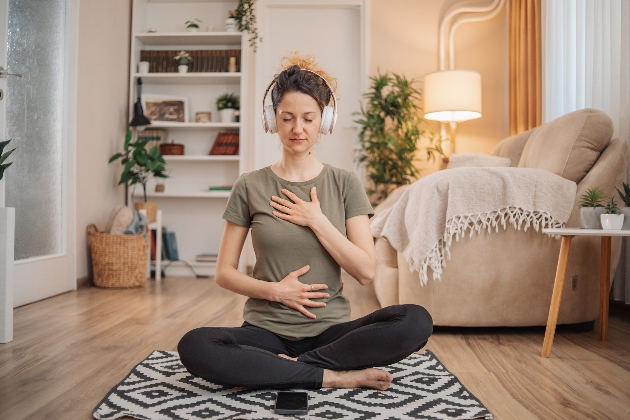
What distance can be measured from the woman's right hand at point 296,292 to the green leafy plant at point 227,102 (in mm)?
3138

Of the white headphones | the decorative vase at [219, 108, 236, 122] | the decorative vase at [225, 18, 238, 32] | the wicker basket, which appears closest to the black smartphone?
the white headphones

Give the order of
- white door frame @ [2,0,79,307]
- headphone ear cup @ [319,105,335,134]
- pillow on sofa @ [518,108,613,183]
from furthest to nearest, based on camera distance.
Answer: white door frame @ [2,0,79,307] → pillow on sofa @ [518,108,613,183] → headphone ear cup @ [319,105,335,134]

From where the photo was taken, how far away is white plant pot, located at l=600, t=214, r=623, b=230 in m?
1.85

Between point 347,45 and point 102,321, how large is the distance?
312cm

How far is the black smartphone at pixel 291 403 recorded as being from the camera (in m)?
1.22

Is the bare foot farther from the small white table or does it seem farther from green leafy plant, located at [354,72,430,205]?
green leafy plant, located at [354,72,430,205]

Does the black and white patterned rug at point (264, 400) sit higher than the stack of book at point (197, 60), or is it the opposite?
the stack of book at point (197, 60)

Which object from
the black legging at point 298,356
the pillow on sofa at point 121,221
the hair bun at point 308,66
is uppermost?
the hair bun at point 308,66

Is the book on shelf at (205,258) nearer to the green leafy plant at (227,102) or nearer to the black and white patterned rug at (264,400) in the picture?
the green leafy plant at (227,102)

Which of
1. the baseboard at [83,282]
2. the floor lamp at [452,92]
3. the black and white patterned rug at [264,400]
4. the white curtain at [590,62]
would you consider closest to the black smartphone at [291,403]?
the black and white patterned rug at [264,400]

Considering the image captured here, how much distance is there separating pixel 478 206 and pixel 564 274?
0.39 meters

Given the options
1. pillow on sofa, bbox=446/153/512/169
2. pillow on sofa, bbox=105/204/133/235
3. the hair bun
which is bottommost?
pillow on sofa, bbox=105/204/133/235

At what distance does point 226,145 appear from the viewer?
437 centimetres

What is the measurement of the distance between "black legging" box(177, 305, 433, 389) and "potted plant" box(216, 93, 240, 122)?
311 centimetres
